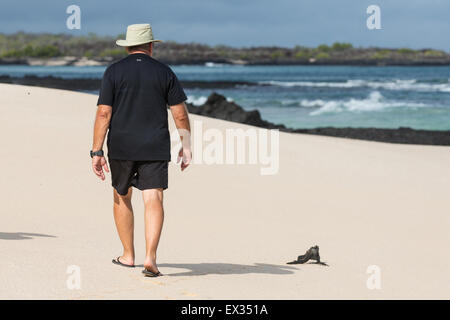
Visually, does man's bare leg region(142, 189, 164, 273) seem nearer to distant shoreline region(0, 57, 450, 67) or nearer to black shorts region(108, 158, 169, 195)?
black shorts region(108, 158, 169, 195)

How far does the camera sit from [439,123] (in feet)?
125

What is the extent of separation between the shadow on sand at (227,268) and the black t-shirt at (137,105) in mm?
1106

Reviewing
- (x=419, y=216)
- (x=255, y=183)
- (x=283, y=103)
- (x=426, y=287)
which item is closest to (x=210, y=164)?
(x=255, y=183)

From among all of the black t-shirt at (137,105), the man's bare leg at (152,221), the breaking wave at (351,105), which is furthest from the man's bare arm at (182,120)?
the breaking wave at (351,105)

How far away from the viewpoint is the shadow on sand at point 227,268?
262 inches

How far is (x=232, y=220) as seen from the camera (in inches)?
389

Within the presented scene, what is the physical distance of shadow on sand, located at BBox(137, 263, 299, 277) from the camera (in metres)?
6.65

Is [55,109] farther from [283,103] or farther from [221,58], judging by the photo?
[221,58]

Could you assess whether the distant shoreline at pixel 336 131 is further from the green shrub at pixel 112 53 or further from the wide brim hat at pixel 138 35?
the green shrub at pixel 112 53

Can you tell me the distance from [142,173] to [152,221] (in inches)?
14.4

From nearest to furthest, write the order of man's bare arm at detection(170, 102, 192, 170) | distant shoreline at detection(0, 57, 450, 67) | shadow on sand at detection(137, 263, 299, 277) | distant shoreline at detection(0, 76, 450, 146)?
1. man's bare arm at detection(170, 102, 192, 170)
2. shadow on sand at detection(137, 263, 299, 277)
3. distant shoreline at detection(0, 76, 450, 146)
4. distant shoreline at detection(0, 57, 450, 67)

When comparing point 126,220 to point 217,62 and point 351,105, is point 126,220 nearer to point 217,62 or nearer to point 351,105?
point 351,105

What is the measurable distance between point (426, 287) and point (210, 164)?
7.37m

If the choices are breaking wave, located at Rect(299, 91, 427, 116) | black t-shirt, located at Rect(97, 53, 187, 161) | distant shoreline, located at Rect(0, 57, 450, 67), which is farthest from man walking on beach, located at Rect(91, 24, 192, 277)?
distant shoreline, located at Rect(0, 57, 450, 67)
